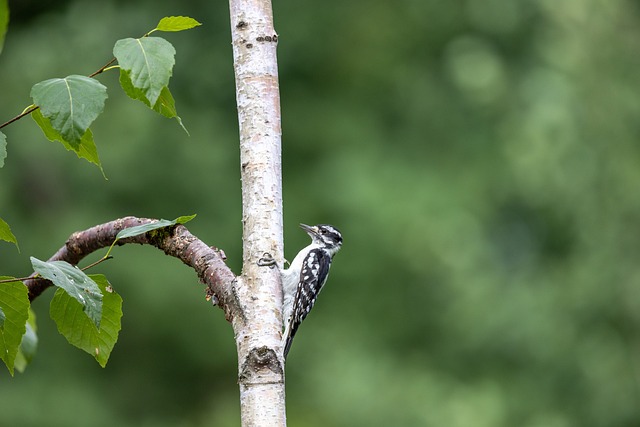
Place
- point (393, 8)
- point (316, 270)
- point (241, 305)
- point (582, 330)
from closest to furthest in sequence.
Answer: point (241, 305)
point (316, 270)
point (582, 330)
point (393, 8)

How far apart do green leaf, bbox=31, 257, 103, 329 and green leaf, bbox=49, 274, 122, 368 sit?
0.21 meters

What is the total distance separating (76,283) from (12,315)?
0.55 ft

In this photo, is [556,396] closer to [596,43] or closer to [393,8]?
[596,43]

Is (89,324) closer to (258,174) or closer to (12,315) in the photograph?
(12,315)

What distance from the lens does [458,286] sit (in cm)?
1038

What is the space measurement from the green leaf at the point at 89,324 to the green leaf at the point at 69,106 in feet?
1.59

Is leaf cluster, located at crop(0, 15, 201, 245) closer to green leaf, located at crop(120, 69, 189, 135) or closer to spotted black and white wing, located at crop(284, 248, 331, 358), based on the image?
green leaf, located at crop(120, 69, 189, 135)

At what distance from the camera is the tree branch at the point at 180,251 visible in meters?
2.55

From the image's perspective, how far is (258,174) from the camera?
8.44 feet

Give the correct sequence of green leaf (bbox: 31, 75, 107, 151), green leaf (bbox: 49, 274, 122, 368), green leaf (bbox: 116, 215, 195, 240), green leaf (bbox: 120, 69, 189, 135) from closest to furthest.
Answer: green leaf (bbox: 31, 75, 107, 151)
green leaf (bbox: 120, 69, 189, 135)
green leaf (bbox: 49, 274, 122, 368)
green leaf (bbox: 116, 215, 195, 240)

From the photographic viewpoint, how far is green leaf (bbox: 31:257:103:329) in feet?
6.61

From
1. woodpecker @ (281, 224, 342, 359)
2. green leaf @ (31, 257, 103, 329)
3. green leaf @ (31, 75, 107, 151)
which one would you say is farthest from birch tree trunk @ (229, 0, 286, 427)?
woodpecker @ (281, 224, 342, 359)

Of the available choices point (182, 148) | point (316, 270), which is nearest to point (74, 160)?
point (182, 148)

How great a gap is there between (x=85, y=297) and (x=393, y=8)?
12.5 metres
